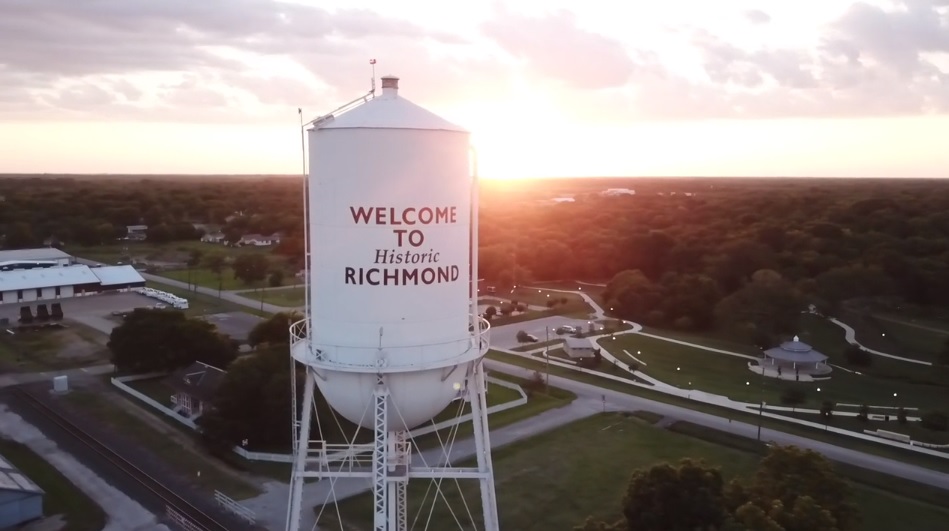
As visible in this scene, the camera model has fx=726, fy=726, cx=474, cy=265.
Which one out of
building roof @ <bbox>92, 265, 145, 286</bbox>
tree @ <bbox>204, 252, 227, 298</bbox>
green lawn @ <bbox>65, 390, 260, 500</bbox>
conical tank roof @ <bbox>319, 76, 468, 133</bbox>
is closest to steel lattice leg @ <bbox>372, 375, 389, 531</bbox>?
conical tank roof @ <bbox>319, 76, 468, 133</bbox>

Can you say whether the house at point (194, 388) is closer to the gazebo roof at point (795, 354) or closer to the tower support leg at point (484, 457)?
the tower support leg at point (484, 457)

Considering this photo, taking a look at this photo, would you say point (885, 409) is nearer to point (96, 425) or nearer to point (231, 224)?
point (96, 425)

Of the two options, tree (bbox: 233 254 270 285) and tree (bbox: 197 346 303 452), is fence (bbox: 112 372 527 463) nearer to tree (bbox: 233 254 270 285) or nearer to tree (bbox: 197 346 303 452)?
tree (bbox: 197 346 303 452)

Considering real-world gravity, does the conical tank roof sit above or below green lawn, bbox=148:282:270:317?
above

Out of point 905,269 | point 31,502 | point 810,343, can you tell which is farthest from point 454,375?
point 905,269

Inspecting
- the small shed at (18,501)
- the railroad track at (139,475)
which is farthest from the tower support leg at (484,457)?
the small shed at (18,501)

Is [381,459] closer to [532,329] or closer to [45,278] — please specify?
[532,329]

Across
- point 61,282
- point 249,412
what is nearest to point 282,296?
point 61,282
